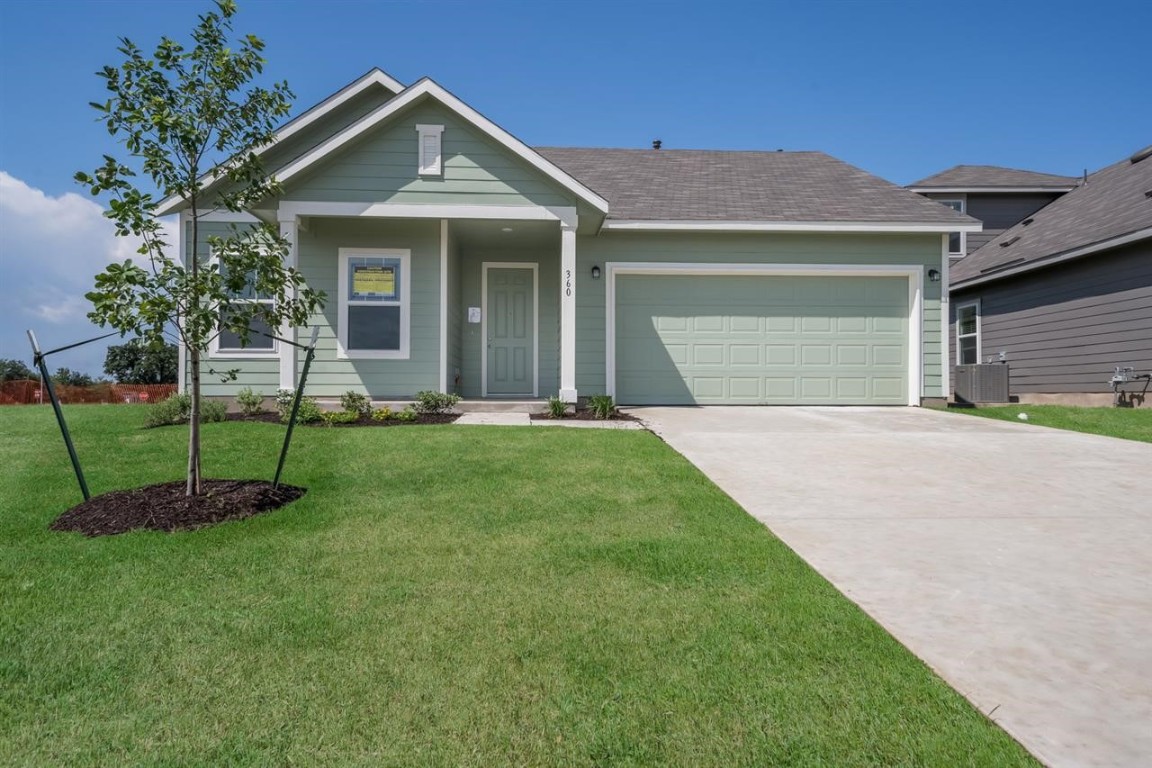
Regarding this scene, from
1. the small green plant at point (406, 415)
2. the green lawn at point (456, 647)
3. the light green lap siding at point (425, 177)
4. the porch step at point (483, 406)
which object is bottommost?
the green lawn at point (456, 647)

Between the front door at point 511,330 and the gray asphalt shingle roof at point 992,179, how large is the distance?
40.7 ft

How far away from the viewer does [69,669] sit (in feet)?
7.50

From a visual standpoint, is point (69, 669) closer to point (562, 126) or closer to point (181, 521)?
point (181, 521)

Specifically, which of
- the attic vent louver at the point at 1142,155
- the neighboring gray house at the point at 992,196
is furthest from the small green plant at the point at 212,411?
the attic vent louver at the point at 1142,155

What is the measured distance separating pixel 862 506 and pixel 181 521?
4475 mm

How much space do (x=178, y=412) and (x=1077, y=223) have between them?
1718 cm

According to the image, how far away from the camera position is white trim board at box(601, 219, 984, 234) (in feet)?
36.4

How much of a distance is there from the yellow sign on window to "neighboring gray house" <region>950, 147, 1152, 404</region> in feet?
41.2

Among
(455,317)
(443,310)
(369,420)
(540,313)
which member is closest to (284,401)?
(369,420)

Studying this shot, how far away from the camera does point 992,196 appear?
1786cm

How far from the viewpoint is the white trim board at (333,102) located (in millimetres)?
11078

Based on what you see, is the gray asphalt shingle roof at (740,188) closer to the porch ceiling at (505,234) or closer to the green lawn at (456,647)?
the porch ceiling at (505,234)

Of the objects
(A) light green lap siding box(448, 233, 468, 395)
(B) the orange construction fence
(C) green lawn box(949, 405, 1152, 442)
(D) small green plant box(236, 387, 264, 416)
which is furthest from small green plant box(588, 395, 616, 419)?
(B) the orange construction fence

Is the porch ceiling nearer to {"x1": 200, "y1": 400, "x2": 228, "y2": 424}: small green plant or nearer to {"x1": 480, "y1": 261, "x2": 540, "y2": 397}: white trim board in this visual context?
{"x1": 480, "y1": 261, "x2": 540, "y2": 397}: white trim board
